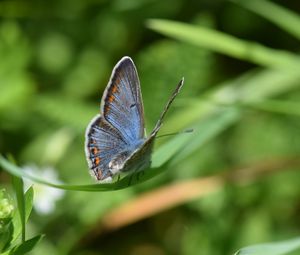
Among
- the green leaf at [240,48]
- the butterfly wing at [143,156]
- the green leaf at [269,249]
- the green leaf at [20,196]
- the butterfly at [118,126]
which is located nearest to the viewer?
the green leaf at [20,196]

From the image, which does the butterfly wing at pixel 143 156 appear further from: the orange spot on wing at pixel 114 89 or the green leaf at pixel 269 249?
the green leaf at pixel 269 249

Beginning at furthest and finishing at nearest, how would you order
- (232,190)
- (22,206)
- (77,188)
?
1. (232,190)
2. (77,188)
3. (22,206)


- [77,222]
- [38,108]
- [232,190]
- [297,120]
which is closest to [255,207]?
[232,190]

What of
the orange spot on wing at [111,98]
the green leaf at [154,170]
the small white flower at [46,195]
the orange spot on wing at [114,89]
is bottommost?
the small white flower at [46,195]

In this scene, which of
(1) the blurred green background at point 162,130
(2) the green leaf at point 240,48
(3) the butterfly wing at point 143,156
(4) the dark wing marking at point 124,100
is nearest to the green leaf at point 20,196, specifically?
(3) the butterfly wing at point 143,156

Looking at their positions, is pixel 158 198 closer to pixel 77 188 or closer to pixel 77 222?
pixel 77 222

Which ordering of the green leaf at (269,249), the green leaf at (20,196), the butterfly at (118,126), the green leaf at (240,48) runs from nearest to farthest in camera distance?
the green leaf at (20,196)
the green leaf at (269,249)
the butterfly at (118,126)
the green leaf at (240,48)

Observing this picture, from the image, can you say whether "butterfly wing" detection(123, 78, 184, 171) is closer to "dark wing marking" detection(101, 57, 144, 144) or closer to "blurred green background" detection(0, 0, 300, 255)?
"dark wing marking" detection(101, 57, 144, 144)

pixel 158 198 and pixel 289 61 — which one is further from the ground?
pixel 289 61
